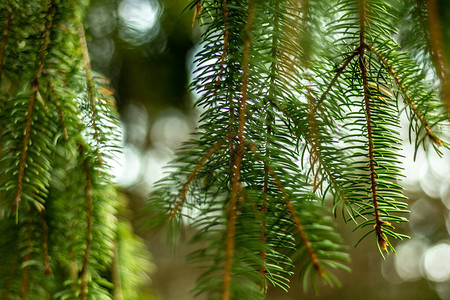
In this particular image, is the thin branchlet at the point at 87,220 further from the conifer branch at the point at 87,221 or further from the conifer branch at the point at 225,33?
the conifer branch at the point at 225,33

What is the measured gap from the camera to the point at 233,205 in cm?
21

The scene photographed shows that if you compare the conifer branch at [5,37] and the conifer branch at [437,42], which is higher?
the conifer branch at [5,37]

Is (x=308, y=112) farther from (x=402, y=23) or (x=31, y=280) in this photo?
(x=31, y=280)

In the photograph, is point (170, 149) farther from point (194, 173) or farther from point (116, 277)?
point (194, 173)

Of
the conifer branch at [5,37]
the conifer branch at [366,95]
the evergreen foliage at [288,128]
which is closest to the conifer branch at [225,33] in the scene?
the evergreen foliage at [288,128]

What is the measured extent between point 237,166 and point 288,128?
0.07 metres

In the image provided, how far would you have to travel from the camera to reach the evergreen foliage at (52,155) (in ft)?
0.99

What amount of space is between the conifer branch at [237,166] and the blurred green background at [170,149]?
0.07 meters

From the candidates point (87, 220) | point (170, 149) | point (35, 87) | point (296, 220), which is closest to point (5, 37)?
point (35, 87)

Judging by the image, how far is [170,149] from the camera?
61.2 inches

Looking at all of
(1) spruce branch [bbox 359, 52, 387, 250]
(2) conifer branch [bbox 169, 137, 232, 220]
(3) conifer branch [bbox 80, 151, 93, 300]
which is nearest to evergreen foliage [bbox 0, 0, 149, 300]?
(3) conifer branch [bbox 80, 151, 93, 300]

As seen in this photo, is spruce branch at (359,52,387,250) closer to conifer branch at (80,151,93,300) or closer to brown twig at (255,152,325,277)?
brown twig at (255,152,325,277)

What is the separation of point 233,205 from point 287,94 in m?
0.11

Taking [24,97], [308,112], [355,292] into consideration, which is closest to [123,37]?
[24,97]
